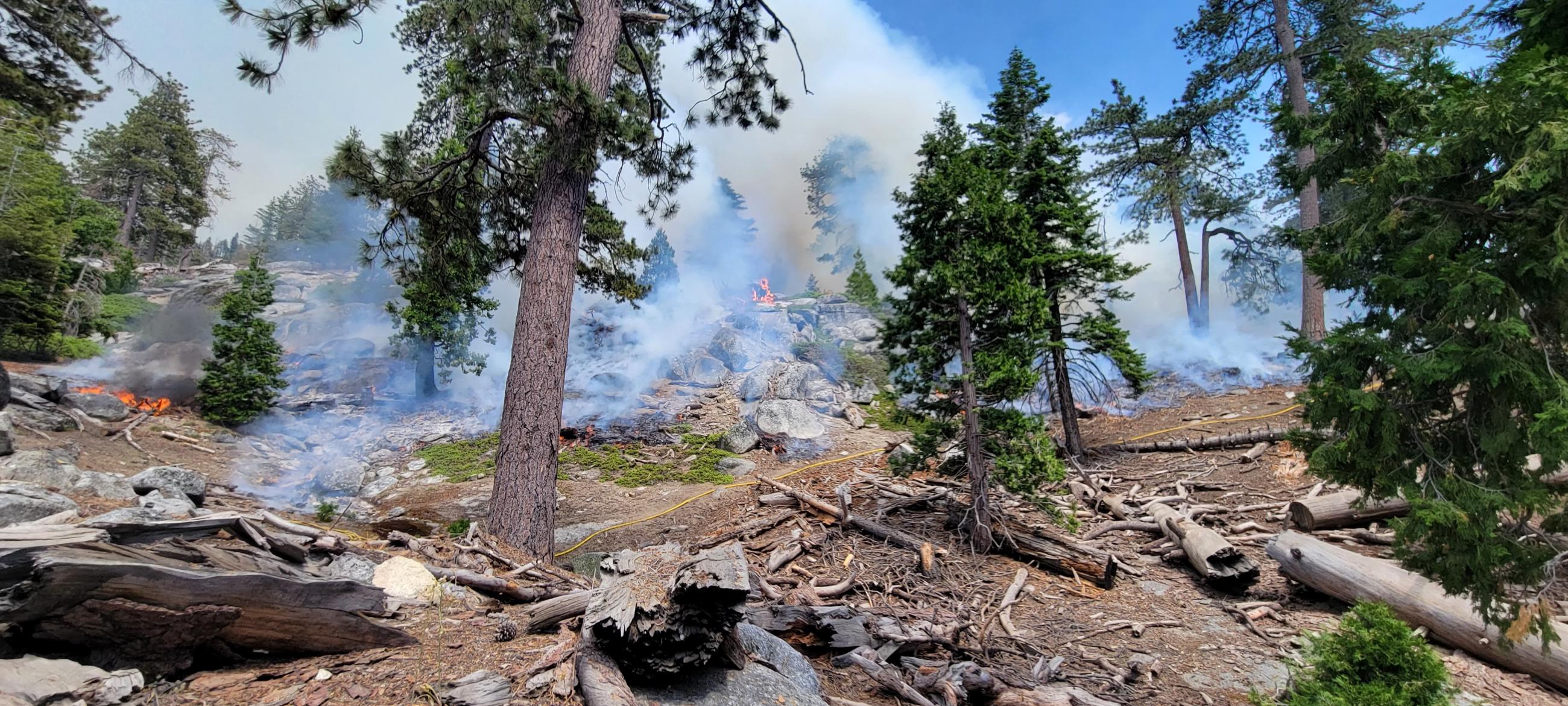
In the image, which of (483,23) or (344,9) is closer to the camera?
(344,9)

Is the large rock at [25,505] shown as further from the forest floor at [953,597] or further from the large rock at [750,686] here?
the large rock at [750,686]

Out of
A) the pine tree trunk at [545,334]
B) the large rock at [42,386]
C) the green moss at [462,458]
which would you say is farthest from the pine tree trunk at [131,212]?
the pine tree trunk at [545,334]

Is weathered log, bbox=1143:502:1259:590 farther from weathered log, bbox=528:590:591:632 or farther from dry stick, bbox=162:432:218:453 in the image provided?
dry stick, bbox=162:432:218:453

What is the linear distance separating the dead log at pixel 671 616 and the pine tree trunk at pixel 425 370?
2284 centimetres

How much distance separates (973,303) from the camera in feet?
28.1

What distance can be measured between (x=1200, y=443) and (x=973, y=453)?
310 inches

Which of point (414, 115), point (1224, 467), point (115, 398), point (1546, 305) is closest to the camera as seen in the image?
point (1546, 305)

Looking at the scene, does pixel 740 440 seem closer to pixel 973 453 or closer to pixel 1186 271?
pixel 973 453

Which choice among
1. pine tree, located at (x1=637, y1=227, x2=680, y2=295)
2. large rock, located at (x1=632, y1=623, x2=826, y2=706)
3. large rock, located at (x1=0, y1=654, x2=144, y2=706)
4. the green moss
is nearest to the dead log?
large rock, located at (x1=632, y1=623, x2=826, y2=706)

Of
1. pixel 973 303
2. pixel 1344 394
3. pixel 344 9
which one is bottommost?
pixel 1344 394

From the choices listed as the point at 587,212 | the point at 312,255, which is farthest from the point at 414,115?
the point at 312,255

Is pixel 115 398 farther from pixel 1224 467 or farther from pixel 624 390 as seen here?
pixel 1224 467

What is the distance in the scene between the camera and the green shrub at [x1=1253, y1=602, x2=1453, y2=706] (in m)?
3.59

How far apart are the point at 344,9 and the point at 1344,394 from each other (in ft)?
32.6
